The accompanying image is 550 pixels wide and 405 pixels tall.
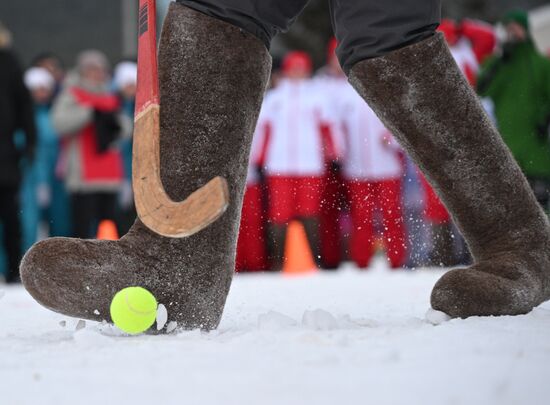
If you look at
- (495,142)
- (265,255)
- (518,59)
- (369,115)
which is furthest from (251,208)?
(495,142)

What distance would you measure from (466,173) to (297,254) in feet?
11.3

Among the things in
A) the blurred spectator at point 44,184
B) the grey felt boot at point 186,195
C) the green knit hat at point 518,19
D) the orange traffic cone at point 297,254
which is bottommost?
the orange traffic cone at point 297,254

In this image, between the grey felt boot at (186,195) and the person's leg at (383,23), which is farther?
the person's leg at (383,23)

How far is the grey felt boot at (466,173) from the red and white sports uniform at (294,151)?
12.2ft

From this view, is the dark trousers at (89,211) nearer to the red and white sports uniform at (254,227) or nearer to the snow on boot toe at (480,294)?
the red and white sports uniform at (254,227)

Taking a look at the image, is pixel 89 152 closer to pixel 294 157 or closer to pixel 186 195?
pixel 294 157

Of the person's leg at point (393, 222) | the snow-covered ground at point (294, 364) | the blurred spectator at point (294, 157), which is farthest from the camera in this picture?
the blurred spectator at point (294, 157)

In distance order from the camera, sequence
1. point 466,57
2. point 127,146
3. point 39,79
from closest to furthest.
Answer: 1. point 466,57
2. point 39,79
3. point 127,146

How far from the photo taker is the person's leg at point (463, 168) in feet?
5.37

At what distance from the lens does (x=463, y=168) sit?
1700 millimetres

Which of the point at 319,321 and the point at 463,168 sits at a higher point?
the point at 463,168

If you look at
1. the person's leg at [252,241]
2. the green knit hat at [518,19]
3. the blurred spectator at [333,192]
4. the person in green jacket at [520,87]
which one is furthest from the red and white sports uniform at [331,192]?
the green knit hat at [518,19]

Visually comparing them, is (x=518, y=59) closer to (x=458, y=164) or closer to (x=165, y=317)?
(x=458, y=164)

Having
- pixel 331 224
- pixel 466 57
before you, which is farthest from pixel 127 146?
pixel 466 57
